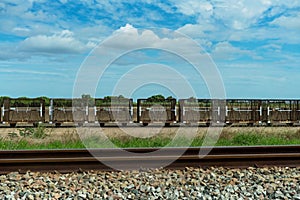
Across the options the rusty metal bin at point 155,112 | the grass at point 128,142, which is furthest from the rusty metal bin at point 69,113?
the grass at point 128,142

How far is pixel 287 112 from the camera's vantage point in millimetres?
29312

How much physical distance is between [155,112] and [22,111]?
7.86 m

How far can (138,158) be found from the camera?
10.4 m

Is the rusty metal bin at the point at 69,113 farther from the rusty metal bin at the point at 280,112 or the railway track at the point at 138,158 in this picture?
the railway track at the point at 138,158

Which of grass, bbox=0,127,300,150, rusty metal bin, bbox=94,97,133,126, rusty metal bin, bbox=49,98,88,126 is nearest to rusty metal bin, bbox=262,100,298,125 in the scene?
rusty metal bin, bbox=94,97,133,126

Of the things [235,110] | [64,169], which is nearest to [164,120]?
[235,110]

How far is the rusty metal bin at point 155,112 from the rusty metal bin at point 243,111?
3.50m

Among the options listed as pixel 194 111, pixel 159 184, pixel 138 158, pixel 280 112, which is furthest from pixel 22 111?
pixel 159 184

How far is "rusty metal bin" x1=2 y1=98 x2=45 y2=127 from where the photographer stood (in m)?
26.5

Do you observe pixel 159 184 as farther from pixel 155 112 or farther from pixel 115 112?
pixel 155 112

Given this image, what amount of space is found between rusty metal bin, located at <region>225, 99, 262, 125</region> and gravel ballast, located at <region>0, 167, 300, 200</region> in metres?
18.5

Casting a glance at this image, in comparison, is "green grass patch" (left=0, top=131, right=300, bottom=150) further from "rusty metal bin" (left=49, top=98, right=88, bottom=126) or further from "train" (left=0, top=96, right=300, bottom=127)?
"rusty metal bin" (left=49, top=98, right=88, bottom=126)

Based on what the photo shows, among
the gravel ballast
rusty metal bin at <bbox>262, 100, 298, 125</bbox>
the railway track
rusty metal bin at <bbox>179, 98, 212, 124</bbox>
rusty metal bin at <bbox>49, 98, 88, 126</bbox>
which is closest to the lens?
the gravel ballast

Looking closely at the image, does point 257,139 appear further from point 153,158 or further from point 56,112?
point 56,112
